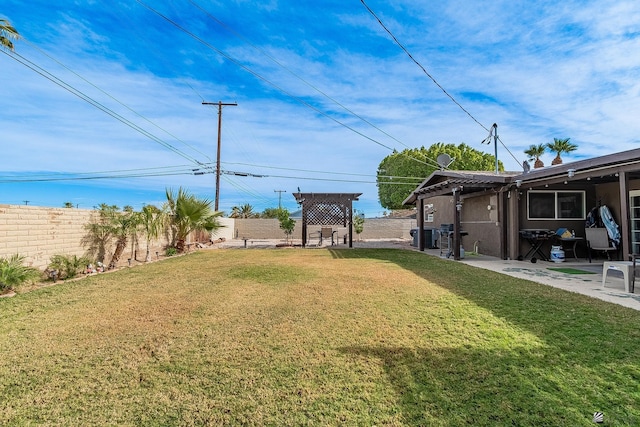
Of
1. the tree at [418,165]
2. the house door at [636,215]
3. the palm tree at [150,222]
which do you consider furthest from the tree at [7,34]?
the tree at [418,165]

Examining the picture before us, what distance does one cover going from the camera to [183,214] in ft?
39.9

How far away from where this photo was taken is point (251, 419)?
1.92 meters

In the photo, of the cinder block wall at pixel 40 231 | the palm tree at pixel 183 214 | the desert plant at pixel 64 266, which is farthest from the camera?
the palm tree at pixel 183 214

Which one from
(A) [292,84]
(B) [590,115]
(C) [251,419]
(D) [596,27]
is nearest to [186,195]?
(A) [292,84]

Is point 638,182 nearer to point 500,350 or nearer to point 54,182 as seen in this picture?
point 500,350

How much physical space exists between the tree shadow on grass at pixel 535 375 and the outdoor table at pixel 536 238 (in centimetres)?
555

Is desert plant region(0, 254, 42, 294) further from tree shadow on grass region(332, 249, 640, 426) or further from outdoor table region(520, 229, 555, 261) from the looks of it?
outdoor table region(520, 229, 555, 261)

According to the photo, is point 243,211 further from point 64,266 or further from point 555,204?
point 555,204

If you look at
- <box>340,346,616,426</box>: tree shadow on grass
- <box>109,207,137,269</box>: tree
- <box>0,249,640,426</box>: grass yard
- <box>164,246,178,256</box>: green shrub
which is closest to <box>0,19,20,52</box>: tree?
<box>109,207,137,269</box>: tree

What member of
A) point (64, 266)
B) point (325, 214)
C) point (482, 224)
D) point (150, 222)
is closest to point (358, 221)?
point (325, 214)

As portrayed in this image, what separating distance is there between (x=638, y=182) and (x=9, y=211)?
1458 cm

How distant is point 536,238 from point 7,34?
44.9 feet

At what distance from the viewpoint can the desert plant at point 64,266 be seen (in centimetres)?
659

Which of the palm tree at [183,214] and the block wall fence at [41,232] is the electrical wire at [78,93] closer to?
the block wall fence at [41,232]
